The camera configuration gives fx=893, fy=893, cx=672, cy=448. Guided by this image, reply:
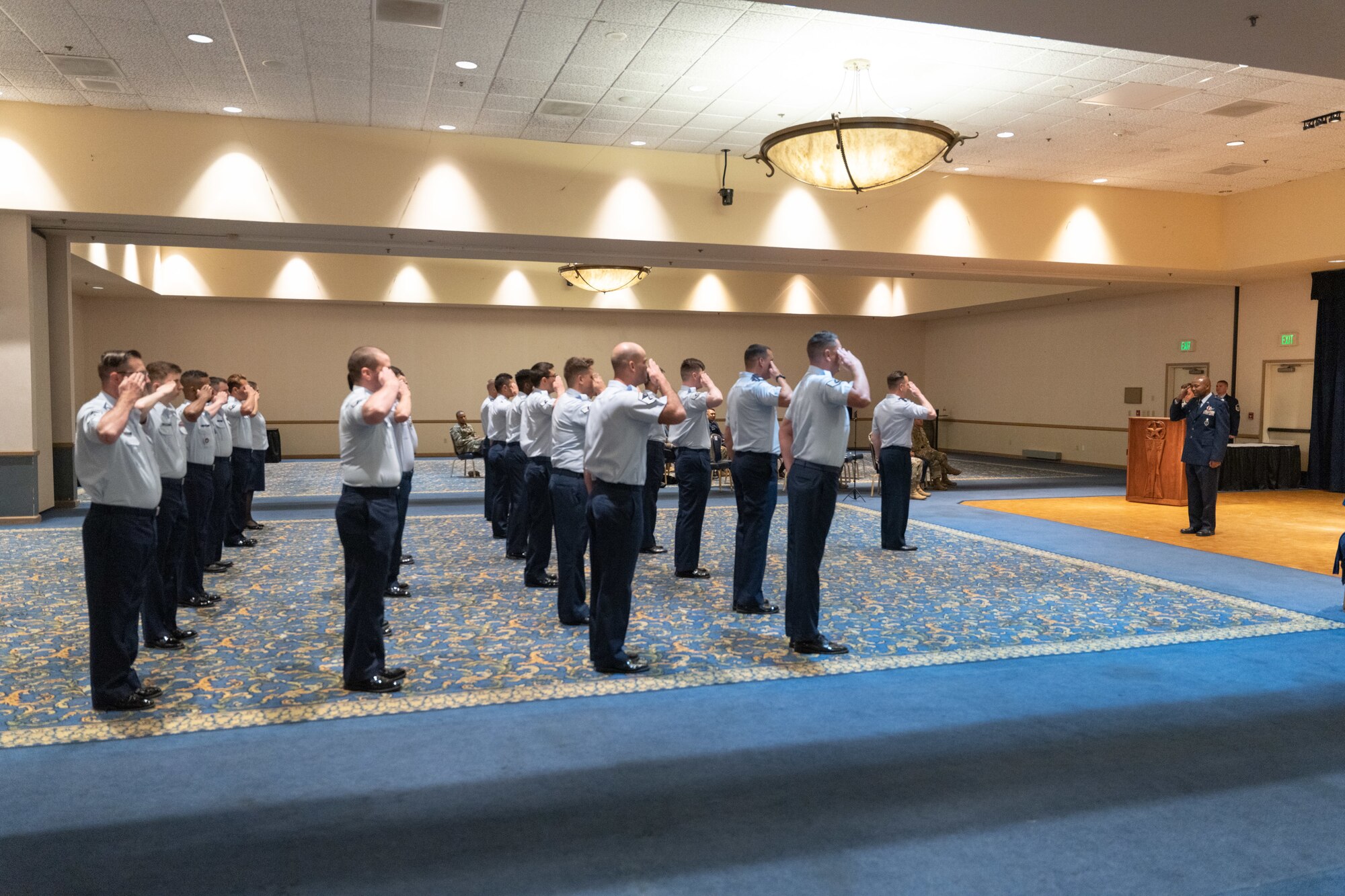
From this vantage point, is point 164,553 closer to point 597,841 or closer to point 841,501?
point 597,841

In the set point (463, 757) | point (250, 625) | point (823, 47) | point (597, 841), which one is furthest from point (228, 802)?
point (823, 47)

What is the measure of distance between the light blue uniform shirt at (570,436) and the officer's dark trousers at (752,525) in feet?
3.61

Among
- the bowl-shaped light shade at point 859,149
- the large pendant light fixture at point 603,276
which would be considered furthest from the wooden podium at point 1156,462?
→ the large pendant light fixture at point 603,276

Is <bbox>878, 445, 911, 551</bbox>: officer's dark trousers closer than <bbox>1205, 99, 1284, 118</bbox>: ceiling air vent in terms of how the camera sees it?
Yes

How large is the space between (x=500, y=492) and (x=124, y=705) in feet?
16.5

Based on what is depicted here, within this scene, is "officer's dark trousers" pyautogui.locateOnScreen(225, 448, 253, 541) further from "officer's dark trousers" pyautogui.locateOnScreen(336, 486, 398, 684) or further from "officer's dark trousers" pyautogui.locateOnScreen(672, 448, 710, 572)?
"officer's dark trousers" pyautogui.locateOnScreen(336, 486, 398, 684)

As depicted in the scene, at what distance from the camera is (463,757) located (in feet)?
11.8

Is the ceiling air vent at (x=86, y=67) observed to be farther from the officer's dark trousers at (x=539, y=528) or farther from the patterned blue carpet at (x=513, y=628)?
the officer's dark trousers at (x=539, y=528)

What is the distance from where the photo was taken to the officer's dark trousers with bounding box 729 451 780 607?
235 inches

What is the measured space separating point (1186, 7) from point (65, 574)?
8.45 meters

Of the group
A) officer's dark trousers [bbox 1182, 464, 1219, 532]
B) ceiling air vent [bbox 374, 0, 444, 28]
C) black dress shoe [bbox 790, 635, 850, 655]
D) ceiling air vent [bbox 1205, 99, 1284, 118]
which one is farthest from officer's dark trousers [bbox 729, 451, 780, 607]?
ceiling air vent [bbox 1205, 99, 1284, 118]

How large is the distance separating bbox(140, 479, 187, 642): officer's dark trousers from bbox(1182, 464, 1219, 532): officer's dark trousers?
9.42m

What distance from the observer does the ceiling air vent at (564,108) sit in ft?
30.1

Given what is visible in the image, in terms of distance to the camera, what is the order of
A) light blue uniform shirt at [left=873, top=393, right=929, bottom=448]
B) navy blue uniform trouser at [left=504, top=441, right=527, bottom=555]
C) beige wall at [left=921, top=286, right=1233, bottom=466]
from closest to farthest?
1. navy blue uniform trouser at [left=504, top=441, right=527, bottom=555]
2. light blue uniform shirt at [left=873, top=393, right=929, bottom=448]
3. beige wall at [left=921, top=286, right=1233, bottom=466]
